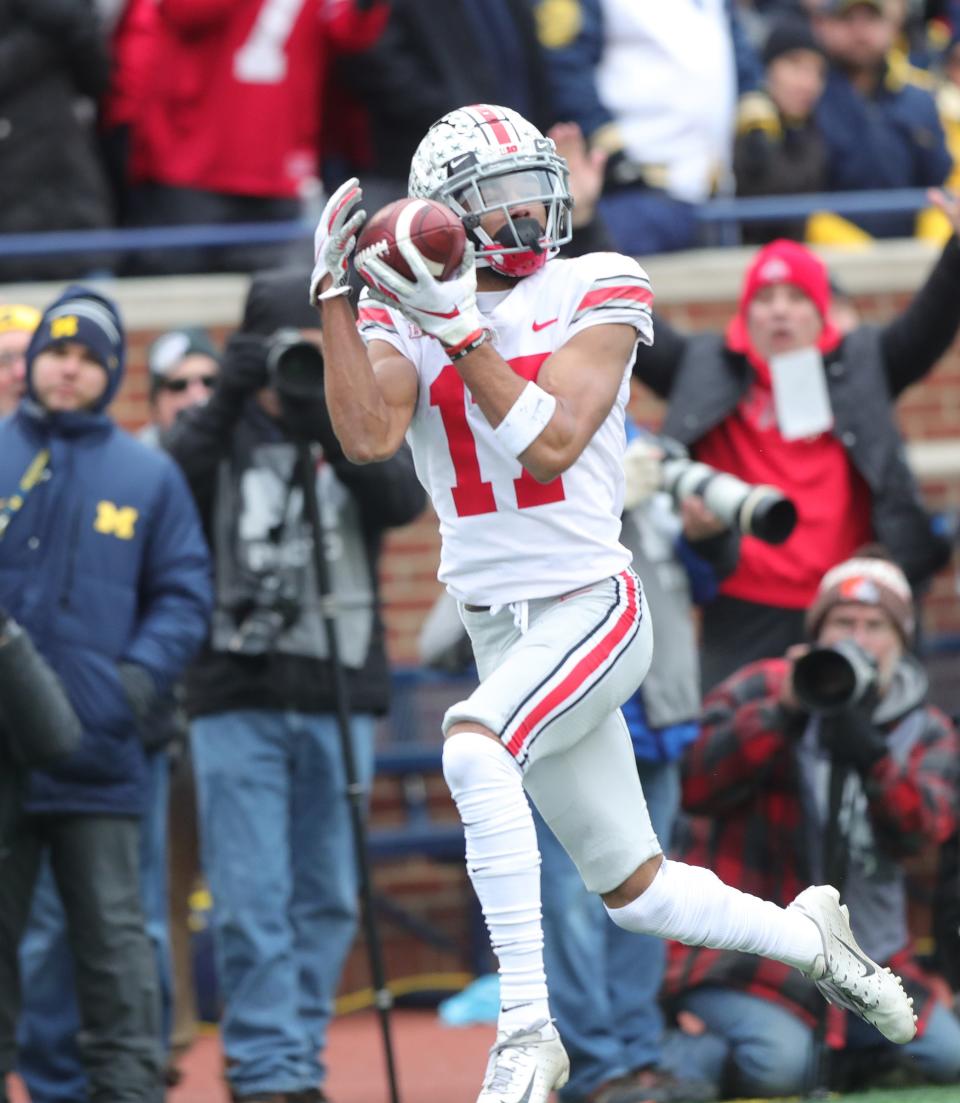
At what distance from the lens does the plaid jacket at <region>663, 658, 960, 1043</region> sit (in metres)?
6.51

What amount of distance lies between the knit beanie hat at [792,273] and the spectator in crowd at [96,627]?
1992mm

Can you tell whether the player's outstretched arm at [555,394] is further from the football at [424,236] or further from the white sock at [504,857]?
the white sock at [504,857]

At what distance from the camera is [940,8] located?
11969 millimetres

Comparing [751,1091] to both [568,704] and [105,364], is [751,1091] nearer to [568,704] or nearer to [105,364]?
[568,704]

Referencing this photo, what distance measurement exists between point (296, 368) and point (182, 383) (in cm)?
151

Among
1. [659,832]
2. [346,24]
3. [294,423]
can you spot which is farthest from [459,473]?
[346,24]

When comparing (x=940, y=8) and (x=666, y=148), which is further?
(x=940, y=8)

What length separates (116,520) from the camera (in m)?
6.39

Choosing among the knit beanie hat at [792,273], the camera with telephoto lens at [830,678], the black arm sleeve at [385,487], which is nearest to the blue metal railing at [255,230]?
the knit beanie hat at [792,273]

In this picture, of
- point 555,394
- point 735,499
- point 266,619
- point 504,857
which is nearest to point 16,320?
point 266,619

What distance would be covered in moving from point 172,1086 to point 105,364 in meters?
2.20

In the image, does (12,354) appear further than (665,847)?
Yes

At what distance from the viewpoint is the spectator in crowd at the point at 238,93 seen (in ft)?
29.4

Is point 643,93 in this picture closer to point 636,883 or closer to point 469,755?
point 636,883
